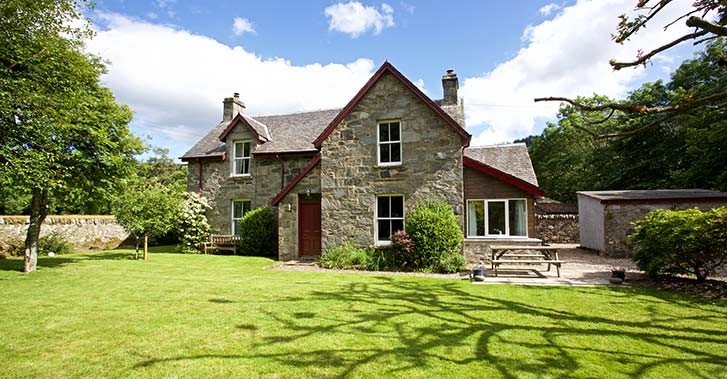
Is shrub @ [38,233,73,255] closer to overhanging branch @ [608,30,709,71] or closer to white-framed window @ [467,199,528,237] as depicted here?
white-framed window @ [467,199,528,237]

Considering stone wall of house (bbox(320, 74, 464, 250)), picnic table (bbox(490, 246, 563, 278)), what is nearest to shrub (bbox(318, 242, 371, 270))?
stone wall of house (bbox(320, 74, 464, 250))

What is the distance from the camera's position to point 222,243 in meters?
18.2

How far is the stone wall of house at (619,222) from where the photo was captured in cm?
1608

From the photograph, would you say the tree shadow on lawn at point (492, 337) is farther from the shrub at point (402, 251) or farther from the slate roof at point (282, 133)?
the slate roof at point (282, 133)

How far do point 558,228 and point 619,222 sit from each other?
7.44 m

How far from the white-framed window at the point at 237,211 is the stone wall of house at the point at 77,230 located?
7408mm

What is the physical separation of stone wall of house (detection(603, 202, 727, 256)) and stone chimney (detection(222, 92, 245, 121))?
67.9ft

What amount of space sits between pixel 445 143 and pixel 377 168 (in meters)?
2.67

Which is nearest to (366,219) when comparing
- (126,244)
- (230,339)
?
(230,339)

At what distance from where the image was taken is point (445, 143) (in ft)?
42.2

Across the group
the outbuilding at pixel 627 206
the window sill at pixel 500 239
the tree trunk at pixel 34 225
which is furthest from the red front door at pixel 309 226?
the outbuilding at pixel 627 206

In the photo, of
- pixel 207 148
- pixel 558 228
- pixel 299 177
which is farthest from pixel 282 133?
pixel 558 228

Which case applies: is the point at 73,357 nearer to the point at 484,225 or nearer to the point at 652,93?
the point at 484,225

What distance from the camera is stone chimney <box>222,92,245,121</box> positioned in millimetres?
21984
